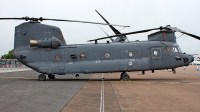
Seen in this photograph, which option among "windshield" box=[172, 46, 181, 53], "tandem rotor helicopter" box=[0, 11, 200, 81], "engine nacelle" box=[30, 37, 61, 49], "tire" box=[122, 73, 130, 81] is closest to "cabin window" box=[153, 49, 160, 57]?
"tandem rotor helicopter" box=[0, 11, 200, 81]

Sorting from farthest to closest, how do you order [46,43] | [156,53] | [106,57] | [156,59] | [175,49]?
[46,43] → [175,49] → [106,57] → [156,53] → [156,59]

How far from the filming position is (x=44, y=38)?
20.0 meters

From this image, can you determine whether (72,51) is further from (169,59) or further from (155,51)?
(169,59)

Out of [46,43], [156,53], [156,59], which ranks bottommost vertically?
[156,59]

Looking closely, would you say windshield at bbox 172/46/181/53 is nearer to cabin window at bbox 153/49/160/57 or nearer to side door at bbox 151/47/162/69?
side door at bbox 151/47/162/69

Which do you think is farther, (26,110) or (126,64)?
(126,64)

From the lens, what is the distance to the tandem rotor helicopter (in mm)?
18375

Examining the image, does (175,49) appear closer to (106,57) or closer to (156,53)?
(156,53)

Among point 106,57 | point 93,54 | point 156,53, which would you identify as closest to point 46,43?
point 93,54

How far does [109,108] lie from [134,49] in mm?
11901

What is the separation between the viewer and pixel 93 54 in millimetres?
18938

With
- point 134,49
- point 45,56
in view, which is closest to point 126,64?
point 134,49

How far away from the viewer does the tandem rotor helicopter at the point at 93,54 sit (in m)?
18.4

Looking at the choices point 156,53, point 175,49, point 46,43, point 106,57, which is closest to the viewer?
point 156,53
